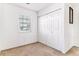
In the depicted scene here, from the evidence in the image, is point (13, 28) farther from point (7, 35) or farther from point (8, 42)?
point (8, 42)

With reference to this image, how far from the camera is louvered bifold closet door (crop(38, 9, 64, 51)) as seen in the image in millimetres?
2467

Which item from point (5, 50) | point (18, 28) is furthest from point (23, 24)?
point (5, 50)

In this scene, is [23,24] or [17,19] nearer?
[23,24]

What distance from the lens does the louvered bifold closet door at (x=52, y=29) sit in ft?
8.09

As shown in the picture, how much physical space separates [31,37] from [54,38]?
2.76 feet

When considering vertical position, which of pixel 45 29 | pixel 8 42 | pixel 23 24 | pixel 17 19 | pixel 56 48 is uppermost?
pixel 17 19

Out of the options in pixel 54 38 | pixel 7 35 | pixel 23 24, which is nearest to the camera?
pixel 23 24

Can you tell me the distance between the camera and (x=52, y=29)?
273 centimetres

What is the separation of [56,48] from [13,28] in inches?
65.7

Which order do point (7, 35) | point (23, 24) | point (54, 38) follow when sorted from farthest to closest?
point (54, 38)
point (7, 35)
point (23, 24)

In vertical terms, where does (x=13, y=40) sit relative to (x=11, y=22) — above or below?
below

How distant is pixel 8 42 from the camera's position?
2529mm

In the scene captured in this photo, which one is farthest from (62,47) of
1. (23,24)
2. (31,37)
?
(23,24)

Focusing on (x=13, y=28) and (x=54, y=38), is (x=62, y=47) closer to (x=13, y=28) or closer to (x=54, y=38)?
(x=54, y=38)
